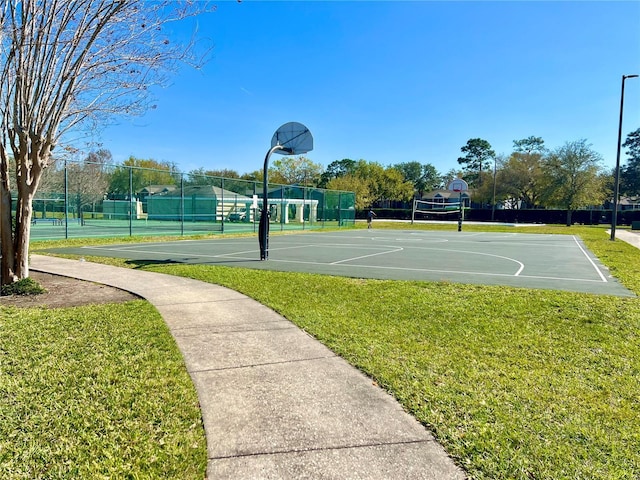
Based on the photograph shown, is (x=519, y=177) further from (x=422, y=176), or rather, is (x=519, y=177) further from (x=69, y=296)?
(x=69, y=296)

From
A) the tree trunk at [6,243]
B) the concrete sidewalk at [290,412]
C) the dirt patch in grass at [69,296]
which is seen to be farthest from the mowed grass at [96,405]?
the tree trunk at [6,243]

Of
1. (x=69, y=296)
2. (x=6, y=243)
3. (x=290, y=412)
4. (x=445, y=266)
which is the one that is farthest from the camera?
(x=445, y=266)

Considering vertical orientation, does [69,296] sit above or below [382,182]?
below

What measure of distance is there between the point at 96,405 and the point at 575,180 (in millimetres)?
48746

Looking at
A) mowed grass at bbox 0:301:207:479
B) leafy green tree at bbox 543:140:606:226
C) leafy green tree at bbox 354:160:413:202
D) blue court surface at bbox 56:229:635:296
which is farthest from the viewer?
leafy green tree at bbox 354:160:413:202

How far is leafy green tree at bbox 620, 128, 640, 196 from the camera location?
63188mm

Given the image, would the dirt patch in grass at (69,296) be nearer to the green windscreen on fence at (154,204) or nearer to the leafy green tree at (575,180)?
the green windscreen on fence at (154,204)

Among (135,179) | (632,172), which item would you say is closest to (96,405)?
(135,179)

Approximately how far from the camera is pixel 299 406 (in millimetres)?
2984

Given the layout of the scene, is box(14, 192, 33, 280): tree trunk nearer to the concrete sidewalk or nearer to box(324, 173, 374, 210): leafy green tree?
the concrete sidewalk

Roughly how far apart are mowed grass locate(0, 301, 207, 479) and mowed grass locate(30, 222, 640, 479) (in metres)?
1.62

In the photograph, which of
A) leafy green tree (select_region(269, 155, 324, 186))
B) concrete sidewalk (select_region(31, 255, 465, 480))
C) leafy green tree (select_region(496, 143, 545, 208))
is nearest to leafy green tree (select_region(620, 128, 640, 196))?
leafy green tree (select_region(496, 143, 545, 208))

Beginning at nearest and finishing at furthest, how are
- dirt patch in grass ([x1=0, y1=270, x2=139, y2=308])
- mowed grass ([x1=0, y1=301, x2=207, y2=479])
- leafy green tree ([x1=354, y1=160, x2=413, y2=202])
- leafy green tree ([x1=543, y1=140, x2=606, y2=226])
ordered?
mowed grass ([x1=0, y1=301, x2=207, y2=479]) < dirt patch in grass ([x1=0, y1=270, x2=139, y2=308]) < leafy green tree ([x1=543, y1=140, x2=606, y2=226]) < leafy green tree ([x1=354, y1=160, x2=413, y2=202])

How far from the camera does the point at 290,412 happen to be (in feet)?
9.50
